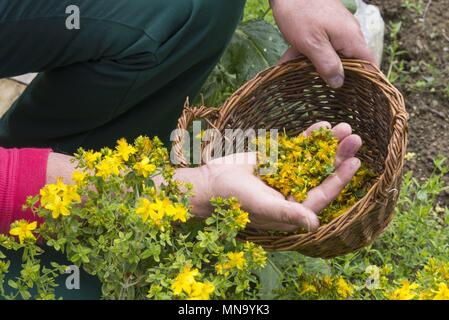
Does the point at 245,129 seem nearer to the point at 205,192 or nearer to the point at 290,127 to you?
the point at 290,127

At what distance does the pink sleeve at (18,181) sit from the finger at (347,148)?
1.90 ft

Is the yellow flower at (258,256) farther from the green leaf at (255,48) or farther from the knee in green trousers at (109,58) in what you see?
the green leaf at (255,48)

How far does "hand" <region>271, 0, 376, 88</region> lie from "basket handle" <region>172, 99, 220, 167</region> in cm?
24

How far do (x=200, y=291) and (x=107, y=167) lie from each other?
0.79ft

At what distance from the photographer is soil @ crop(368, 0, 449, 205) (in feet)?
7.62

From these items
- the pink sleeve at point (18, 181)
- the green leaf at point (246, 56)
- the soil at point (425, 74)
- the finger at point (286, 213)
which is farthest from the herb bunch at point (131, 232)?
the soil at point (425, 74)

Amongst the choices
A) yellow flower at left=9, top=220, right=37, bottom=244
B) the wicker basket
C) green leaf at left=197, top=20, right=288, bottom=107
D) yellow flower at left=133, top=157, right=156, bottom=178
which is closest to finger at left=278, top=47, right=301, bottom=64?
the wicker basket

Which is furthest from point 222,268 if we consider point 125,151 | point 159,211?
point 125,151

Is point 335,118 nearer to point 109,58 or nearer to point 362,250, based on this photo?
point 362,250

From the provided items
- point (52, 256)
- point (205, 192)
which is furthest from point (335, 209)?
point (52, 256)

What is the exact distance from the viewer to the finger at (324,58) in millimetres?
1611

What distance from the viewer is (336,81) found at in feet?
5.42
